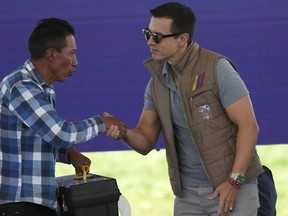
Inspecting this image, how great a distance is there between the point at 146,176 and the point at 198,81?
283 centimetres

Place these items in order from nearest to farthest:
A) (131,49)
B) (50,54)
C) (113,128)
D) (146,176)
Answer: (50,54) → (113,128) → (131,49) → (146,176)

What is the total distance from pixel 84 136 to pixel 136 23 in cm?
100

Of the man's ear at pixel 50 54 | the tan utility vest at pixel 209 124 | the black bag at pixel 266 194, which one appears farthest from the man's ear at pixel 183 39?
the black bag at pixel 266 194

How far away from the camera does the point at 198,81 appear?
313cm

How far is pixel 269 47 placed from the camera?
3840 millimetres

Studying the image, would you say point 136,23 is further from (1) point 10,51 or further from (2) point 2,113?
(2) point 2,113

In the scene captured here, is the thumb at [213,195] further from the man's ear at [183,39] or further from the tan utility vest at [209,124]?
the man's ear at [183,39]

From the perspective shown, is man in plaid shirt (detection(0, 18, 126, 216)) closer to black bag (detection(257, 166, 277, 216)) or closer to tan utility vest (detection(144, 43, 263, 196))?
tan utility vest (detection(144, 43, 263, 196))

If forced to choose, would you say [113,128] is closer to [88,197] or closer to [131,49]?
[88,197]

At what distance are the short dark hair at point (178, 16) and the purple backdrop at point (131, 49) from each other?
1.73 ft

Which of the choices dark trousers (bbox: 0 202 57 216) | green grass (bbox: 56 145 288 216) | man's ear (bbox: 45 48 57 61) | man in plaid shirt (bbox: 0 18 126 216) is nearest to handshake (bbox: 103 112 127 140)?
man in plaid shirt (bbox: 0 18 126 216)

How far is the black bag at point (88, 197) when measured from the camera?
3.04m

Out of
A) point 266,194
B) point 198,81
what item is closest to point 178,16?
point 198,81

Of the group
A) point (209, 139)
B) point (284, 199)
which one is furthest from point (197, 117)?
point (284, 199)
